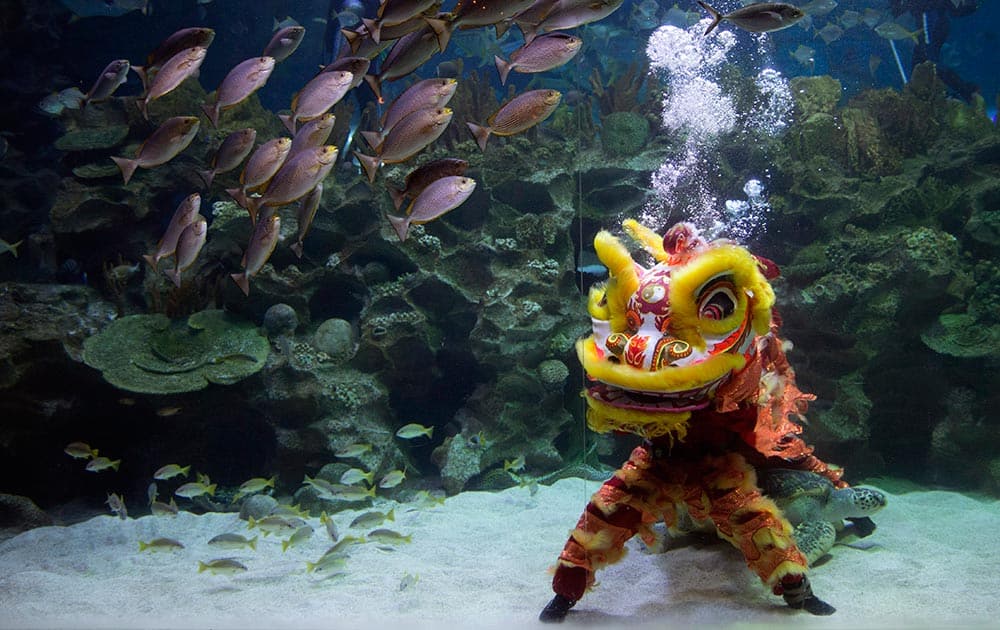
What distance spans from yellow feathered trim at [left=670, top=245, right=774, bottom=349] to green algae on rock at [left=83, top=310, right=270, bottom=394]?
4451mm

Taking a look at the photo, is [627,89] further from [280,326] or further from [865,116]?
[280,326]

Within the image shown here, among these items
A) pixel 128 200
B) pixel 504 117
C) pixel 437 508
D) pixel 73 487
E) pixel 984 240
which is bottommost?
pixel 73 487

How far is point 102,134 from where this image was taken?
7.30 m

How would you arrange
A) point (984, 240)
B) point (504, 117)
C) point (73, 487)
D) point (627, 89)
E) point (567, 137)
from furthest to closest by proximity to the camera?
point (627, 89) < point (567, 137) < point (73, 487) < point (984, 240) < point (504, 117)

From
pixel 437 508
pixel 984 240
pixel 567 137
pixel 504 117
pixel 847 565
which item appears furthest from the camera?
pixel 567 137

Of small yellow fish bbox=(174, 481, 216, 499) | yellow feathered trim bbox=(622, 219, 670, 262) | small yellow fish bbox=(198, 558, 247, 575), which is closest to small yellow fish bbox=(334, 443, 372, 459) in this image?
small yellow fish bbox=(174, 481, 216, 499)

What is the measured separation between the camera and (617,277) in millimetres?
2521

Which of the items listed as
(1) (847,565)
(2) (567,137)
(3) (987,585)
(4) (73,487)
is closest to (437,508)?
(1) (847,565)

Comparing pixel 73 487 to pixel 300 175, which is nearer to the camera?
pixel 300 175

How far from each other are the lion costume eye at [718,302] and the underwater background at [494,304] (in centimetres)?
273

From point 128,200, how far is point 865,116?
27.2 feet

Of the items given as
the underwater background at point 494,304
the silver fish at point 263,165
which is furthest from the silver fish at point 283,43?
the underwater background at point 494,304

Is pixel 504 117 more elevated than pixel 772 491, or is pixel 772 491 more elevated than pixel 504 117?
pixel 504 117

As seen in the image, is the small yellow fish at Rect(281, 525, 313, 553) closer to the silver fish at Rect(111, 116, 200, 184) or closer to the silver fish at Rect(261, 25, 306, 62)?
the silver fish at Rect(111, 116, 200, 184)
